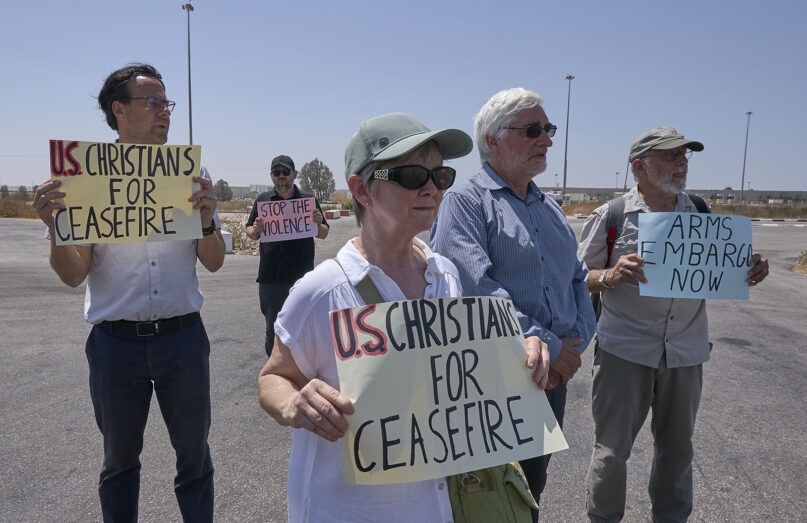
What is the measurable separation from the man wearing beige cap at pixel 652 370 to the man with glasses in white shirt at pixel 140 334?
2.16 metres

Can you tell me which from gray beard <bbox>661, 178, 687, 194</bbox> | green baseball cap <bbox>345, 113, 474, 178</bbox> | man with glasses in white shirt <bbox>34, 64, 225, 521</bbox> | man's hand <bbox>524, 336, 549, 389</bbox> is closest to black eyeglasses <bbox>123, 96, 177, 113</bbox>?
man with glasses in white shirt <bbox>34, 64, 225, 521</bbox>

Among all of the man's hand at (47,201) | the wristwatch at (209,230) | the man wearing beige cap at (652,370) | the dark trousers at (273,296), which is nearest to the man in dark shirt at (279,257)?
the dark trousers at (273,296)

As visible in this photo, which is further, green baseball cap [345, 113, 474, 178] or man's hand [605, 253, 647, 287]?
man's hand [605, 253, 647, 287]

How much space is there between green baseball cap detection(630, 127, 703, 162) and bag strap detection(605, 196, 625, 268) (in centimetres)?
30

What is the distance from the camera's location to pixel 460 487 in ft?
5.04

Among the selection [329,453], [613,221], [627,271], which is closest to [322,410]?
[329,453]

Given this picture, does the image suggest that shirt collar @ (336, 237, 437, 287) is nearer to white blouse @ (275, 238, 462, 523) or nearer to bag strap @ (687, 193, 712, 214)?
white blouse @ (275, 238, 462, 523)

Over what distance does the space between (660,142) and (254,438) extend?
11.4ft

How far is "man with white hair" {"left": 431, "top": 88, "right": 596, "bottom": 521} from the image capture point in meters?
2.24

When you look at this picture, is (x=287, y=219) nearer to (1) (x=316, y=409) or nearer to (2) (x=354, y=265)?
(2) (x=354, y=265)

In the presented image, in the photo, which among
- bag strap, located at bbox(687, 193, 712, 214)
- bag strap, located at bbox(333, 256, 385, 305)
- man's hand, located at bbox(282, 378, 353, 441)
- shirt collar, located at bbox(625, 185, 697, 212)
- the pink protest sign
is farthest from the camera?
the pink protest sign

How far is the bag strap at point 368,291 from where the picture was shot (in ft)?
5.06

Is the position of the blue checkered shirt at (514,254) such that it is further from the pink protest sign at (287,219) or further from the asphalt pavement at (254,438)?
the pink protest sign at (287,219)

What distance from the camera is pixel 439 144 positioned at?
171 centimetres
